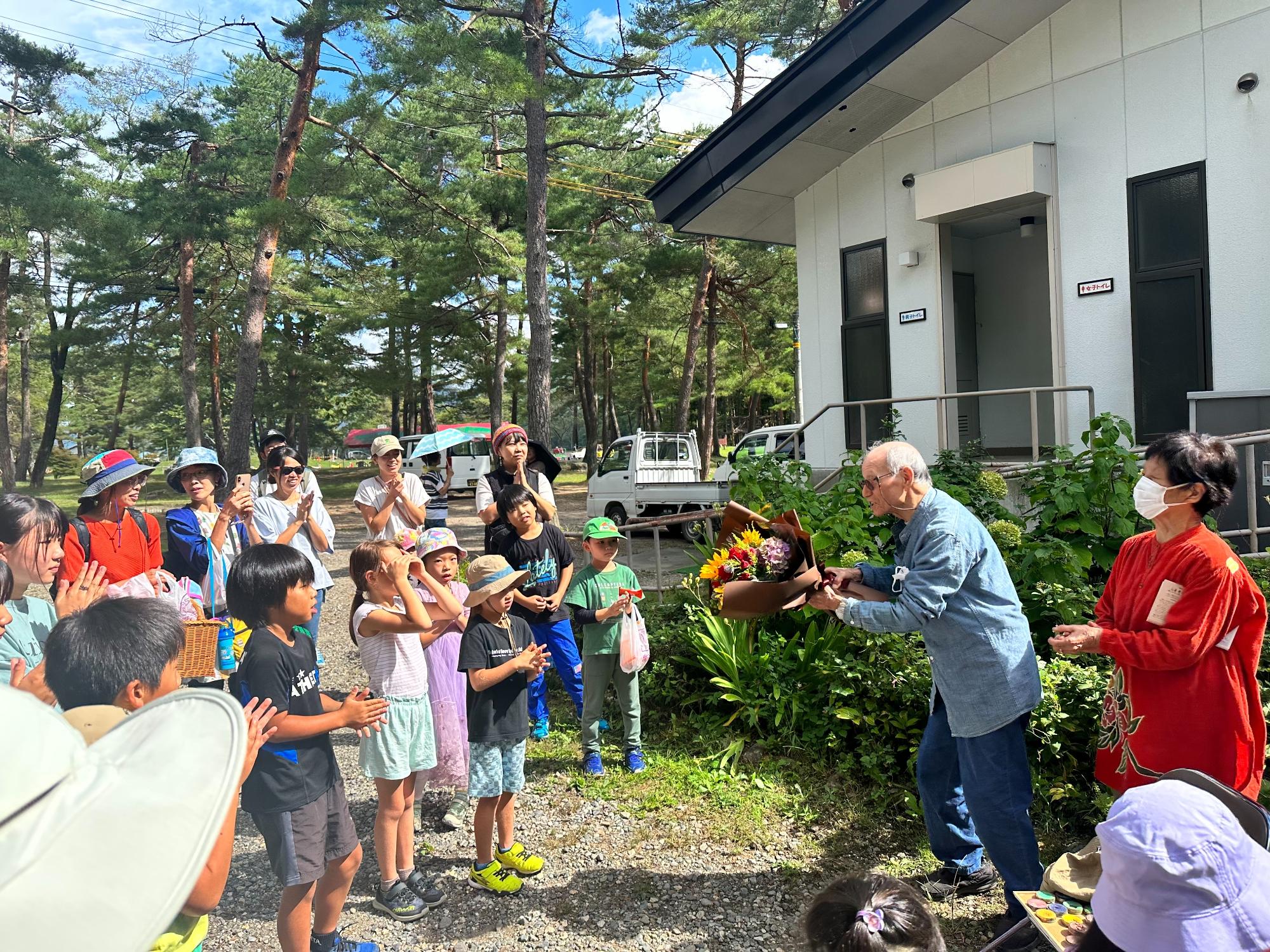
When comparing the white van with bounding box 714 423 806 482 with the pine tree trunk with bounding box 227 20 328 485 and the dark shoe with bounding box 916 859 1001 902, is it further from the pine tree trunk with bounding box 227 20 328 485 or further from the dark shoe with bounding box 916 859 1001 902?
the pine tree trunk with bounding box 227 20 328 485

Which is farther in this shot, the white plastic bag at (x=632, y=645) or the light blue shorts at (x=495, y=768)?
the white plastic bag at (x=632, y=645)

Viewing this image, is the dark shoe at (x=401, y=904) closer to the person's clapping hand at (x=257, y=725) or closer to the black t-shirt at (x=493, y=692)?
the black t-shirt at (x=493, y=692)

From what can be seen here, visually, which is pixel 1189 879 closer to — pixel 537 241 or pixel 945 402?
pixel 945 402

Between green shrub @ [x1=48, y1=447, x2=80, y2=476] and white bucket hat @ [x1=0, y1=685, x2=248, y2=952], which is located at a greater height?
green shrub @ [x1=48, y1=447, x2=80, y2=476]

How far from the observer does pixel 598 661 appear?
5.02m

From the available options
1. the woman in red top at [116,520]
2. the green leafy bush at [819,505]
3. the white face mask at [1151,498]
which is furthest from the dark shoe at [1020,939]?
the woman in red top at [116,520]

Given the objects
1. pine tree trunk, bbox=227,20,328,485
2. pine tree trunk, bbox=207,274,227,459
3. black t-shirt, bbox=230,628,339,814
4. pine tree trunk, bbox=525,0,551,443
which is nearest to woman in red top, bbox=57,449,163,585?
black t-shirt, bbox=230,628,339,814

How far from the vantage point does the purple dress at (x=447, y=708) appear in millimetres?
4289

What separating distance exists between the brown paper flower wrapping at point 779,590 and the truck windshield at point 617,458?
42.1 ft

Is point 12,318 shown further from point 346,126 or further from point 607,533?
point 607,533

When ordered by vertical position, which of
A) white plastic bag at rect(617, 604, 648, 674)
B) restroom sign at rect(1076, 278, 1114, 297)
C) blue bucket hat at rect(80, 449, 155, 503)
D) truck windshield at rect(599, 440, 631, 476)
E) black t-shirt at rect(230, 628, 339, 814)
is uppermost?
restroom sign at rect(1076, 278, 1114, 297)

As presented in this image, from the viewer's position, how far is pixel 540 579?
5.25 meters

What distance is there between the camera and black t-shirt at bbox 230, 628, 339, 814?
9.16 ft

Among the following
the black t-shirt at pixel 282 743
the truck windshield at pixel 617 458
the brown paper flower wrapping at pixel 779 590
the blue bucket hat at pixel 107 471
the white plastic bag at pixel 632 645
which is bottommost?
the white plastic bag at pixel 632 645
